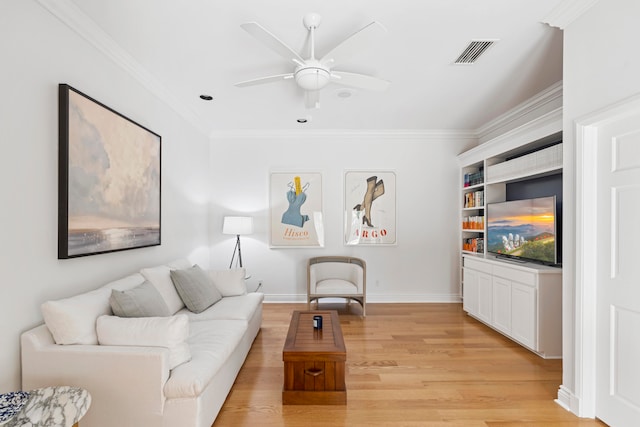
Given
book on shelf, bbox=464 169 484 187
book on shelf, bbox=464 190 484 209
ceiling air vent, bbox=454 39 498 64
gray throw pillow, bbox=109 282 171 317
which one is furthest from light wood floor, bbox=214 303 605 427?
ceiling air vent, bbox=454 39 498 64

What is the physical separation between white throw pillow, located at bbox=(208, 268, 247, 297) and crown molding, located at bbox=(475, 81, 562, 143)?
397 centimetres

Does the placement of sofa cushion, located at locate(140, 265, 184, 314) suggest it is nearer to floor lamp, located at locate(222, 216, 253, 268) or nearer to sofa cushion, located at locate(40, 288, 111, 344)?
sofa cushion, located at locate(40, 288, 111, 344)

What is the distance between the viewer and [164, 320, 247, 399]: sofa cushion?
171cm

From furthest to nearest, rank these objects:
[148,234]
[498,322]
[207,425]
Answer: [498,322], [148,234], [207,425]

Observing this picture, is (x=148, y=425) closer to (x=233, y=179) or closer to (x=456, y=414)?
(x=456, y=414)

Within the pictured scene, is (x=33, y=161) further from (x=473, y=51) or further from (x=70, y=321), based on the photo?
(x=473, y=51)

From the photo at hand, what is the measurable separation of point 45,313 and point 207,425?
1133mm

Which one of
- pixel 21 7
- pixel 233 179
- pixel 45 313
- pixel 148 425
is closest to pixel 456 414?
pixel 148 425

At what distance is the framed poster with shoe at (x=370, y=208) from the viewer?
498 centimetres

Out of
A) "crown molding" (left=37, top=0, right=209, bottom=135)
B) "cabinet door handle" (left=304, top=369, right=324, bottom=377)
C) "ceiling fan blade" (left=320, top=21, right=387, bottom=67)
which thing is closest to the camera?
"ceiling fan blade" (left=320, top=21, right=387, bottom=67)

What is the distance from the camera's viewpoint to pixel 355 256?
499 cm

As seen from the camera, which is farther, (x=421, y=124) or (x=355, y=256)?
(x=355, y=256)

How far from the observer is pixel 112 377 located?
1689 mm
